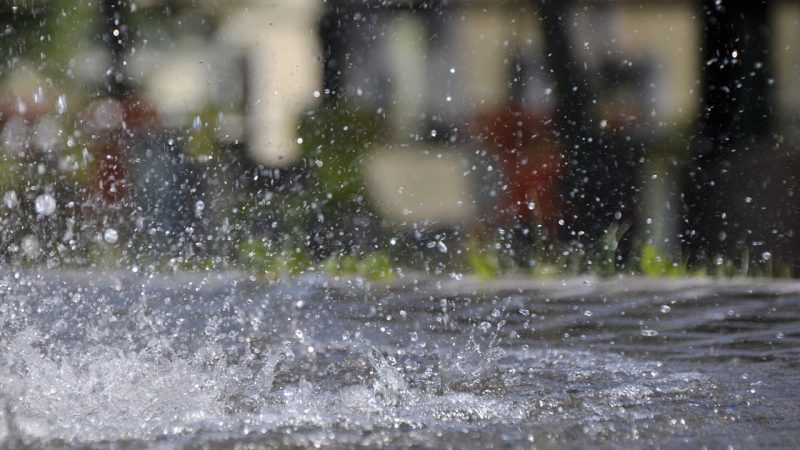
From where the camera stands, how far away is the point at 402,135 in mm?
6504

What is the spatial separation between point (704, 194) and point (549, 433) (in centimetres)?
333

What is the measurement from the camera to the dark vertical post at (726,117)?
559cm

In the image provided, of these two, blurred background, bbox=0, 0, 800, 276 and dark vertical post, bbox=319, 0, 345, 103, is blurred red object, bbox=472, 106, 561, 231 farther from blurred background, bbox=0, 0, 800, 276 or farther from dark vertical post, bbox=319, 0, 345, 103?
dark vertical post, bbox=319, 0, 345, 103

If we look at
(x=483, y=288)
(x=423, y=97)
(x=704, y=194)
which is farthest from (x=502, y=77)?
(x=483, y=288)

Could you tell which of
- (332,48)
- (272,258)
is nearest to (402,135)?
(332,48)

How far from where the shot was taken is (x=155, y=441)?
2326 millimetres

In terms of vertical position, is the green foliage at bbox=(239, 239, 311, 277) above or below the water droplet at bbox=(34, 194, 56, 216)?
below

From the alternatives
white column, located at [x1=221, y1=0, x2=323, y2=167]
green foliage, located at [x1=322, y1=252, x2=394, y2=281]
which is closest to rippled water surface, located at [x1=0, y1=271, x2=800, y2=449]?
green foliage, located at [x1=322, y1=252, x2=394, y2=281]

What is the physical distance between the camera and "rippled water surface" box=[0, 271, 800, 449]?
2.47 meters

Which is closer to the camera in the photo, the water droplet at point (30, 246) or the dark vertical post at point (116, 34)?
the water droplet at point (30, 246)

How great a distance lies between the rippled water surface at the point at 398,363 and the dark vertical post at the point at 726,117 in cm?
61

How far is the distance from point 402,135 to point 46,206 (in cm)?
199

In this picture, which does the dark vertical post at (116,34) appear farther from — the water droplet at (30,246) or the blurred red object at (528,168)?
the blurred red object at (528,168)

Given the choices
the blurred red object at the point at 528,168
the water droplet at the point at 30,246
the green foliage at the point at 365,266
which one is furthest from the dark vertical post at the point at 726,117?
the water droplet at the point at 30,246
